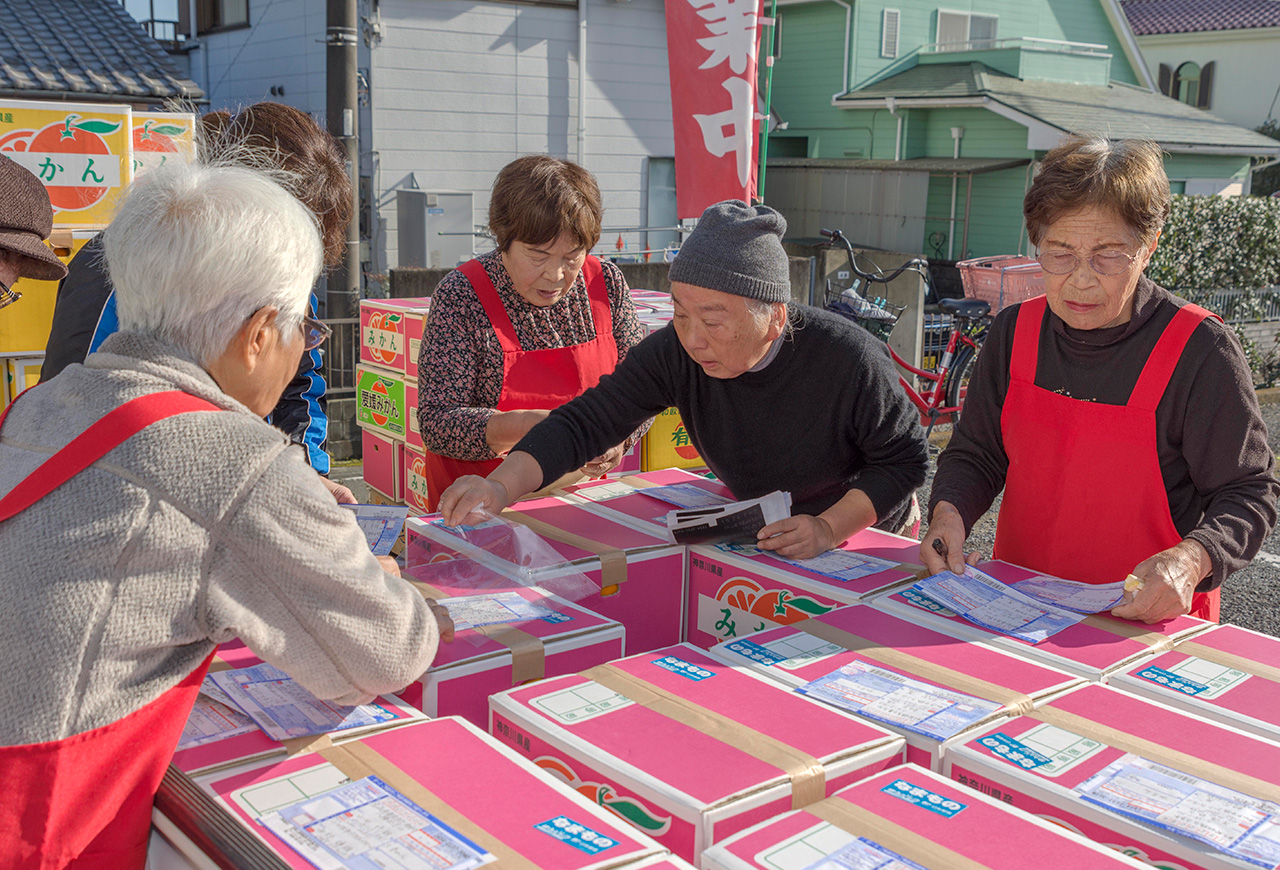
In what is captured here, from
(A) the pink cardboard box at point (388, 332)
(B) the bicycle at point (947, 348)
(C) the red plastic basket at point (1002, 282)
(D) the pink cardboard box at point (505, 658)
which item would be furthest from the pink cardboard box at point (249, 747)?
(C) the red plastic basket at point (1002, 282)

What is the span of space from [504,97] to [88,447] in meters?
13.6

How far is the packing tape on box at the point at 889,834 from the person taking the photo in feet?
4.04

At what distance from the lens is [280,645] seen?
1.32 m

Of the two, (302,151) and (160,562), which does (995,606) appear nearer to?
(160,562)

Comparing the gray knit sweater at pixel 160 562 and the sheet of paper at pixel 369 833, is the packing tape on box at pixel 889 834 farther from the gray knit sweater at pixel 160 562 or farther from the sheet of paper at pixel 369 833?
the gray knit sweater at pixel 160 562

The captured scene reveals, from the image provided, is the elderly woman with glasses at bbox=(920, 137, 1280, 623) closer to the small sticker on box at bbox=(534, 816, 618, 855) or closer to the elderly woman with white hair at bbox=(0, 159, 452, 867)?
the small sticker on box at bbox=(534, 816, 618, 855)

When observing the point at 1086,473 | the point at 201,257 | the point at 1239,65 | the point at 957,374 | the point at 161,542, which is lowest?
the point at 957,374

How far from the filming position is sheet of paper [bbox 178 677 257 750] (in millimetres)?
1509

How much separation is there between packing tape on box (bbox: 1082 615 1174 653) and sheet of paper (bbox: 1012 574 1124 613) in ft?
0.10

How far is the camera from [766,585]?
7.59 ft

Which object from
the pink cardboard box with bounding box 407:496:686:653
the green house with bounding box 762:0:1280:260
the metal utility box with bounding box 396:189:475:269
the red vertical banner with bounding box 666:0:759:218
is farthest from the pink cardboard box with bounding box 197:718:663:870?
the green house with bounding box 762:0:1280:260

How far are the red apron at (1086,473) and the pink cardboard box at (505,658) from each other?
3.56 feet

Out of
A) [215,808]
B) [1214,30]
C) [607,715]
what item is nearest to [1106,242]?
[607,715]

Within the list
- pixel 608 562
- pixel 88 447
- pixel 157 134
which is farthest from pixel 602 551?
pixel 157 134
